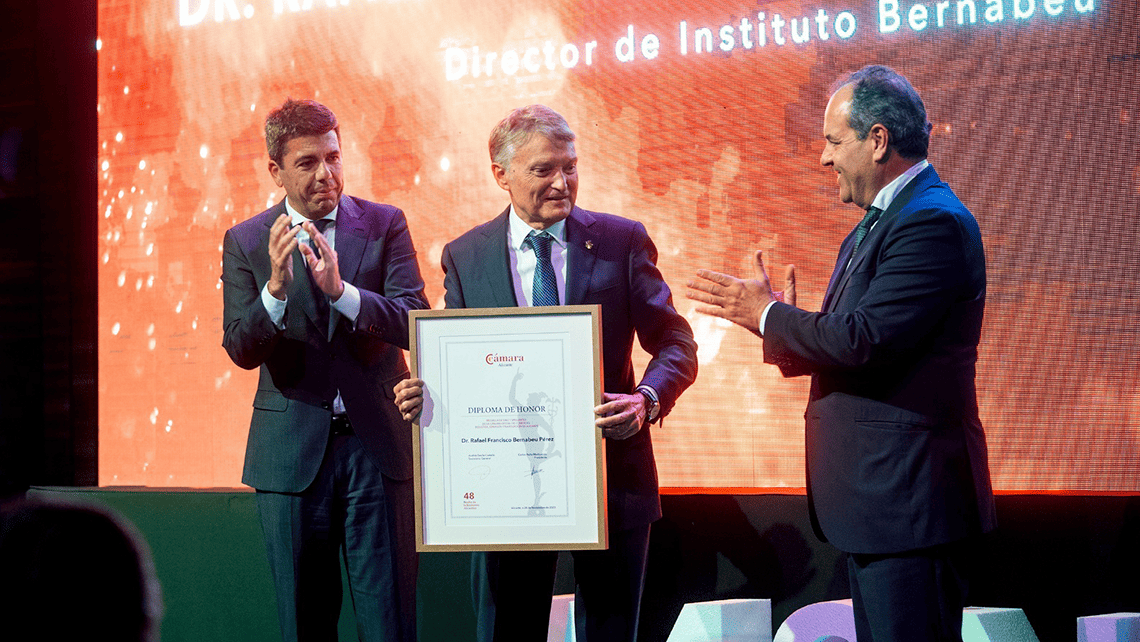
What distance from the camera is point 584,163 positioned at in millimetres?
3408

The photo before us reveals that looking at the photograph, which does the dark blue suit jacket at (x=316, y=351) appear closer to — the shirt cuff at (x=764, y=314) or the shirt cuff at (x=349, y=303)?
the shirt cuff at (x=349, y=303)

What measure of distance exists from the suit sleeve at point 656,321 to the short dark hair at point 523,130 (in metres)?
0.30

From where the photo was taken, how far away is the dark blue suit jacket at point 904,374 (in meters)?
1.95

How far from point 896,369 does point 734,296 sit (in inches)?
15.0

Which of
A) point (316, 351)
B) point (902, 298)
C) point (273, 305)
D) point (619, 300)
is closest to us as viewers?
point (902, 298)

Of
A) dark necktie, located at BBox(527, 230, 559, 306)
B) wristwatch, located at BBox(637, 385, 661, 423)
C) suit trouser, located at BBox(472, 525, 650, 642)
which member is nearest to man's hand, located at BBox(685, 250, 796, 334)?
wristwatch, located at BBox(637, 385, 661, 423)

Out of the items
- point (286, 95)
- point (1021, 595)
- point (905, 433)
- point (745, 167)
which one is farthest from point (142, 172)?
point (1021, 595)

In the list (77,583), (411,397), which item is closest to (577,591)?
(411,397)

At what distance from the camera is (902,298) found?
76.4 inches

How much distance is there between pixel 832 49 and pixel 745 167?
19.2 inches

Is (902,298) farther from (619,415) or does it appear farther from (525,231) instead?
(525,231)

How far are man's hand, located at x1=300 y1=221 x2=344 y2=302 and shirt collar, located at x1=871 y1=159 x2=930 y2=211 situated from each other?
4.21 feet

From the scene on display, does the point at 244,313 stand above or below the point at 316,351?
above

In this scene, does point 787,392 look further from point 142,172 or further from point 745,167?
point 142,172
